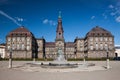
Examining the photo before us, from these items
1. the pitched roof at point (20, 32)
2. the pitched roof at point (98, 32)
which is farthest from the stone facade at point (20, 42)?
the pitched roof at point (98, 32)

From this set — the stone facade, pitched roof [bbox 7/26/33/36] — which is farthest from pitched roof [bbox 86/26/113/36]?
pitched roof [bbox 7/26/33/36]

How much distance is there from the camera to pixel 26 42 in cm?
8562

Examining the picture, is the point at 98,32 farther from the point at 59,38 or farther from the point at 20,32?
the point at 20,32

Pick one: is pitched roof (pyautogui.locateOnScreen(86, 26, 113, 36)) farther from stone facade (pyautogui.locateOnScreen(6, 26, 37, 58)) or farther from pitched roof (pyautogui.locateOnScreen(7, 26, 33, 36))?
pitched roof (pyautogui.locateOnScreen(7, 26, 33, 36))

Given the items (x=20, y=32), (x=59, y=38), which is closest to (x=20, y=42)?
(x=20, y=32)

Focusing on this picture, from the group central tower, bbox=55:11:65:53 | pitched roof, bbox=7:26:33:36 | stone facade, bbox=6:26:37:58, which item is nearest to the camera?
stone facade, bbox=6:26:37:58

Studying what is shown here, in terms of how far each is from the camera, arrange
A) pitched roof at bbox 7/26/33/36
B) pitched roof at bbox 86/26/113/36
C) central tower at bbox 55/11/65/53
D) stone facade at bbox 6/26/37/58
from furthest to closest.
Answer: central tower at bbox 55/11/65/53 → pitched roof at bbox 7/26/33/36 → pitched roof at bbox 86/26/113/36 → stone facade at bbox 6/26/37/58

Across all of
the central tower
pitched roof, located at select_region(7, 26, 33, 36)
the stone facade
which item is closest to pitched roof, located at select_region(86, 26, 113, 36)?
the central tower

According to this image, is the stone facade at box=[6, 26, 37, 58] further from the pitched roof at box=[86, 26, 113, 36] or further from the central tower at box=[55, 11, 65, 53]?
the pitched roof at box=[86, 26, 113, 36]

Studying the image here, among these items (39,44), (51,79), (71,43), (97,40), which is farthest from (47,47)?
(51,79)

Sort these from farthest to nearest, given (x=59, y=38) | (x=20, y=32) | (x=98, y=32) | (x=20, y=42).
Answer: (x=59, y=38), (x=20, y=32), (x=98, y=32), (x=20, y=42)

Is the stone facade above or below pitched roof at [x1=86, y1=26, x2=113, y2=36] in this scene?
below

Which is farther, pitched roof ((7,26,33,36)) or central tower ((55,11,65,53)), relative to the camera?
central tower ((55,11,65,53))

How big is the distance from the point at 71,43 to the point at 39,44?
1095 inches
